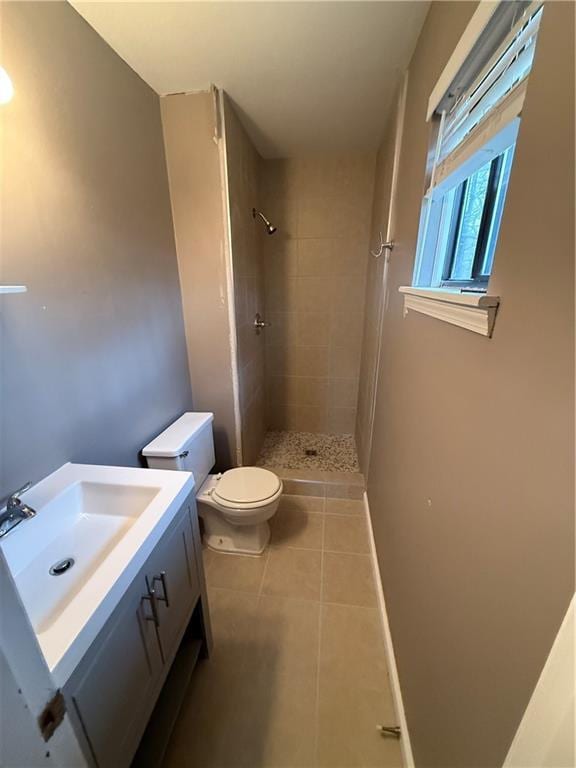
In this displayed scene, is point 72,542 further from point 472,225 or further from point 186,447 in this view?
point 472,225

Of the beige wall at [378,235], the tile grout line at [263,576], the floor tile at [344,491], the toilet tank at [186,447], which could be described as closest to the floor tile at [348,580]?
the tile grout line at [263,576]

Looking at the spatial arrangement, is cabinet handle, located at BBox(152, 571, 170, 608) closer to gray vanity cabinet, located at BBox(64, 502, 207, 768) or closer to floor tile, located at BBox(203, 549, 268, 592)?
gray vanity cabinet, located at BBox(64, 502, 207, 768)

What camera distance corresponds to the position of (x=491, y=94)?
69cm

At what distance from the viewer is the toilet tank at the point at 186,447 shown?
148 cm

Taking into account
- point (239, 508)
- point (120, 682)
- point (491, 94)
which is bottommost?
point (239, 508)

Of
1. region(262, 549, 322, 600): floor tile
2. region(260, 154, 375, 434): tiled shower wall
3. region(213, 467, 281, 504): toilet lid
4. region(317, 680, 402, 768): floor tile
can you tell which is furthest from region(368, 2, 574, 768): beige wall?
region(260, 154, 375, 434): tiled shower wall

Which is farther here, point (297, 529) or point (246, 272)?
point (246, 272)

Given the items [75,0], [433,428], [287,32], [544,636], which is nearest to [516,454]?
[544,636]

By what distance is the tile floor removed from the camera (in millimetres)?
1020

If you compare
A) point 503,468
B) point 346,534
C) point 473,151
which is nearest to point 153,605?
point 503,468

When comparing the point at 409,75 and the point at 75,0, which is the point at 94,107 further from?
the point at 409,75

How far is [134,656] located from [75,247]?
131cm

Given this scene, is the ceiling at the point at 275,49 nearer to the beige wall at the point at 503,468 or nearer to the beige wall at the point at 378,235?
the beige wall at the point at 378,235

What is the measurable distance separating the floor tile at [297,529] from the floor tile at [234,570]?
160 millimetres
